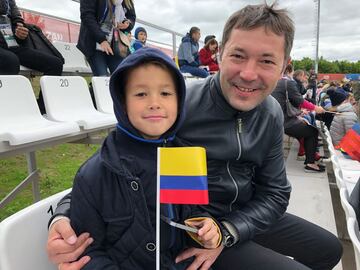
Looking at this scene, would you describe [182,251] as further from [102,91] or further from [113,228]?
[102,91]

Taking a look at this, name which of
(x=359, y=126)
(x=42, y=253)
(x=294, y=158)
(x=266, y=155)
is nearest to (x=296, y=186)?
(x=359, y=126)

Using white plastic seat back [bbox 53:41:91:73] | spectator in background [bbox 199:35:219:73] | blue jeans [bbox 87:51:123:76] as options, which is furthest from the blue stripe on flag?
spectator in background [bbox 199:35:219:73]

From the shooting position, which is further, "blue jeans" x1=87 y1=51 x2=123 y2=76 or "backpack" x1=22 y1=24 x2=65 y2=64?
"blue jeans" x1=87 y1=51 x2=123 y2=76

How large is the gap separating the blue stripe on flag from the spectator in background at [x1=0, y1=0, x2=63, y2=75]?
2120 millimetres

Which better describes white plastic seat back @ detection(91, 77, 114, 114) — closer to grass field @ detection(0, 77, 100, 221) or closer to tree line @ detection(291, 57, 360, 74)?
grass field @ detection(0, 77, 100, 221)

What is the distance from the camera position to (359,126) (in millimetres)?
3801

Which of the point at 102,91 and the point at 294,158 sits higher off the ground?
the point at 102,91

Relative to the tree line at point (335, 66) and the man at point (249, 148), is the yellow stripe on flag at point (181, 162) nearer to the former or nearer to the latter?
the man at point (249, 148)

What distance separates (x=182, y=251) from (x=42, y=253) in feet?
1.54

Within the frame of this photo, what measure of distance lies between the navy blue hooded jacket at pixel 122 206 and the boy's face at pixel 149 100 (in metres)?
0.03

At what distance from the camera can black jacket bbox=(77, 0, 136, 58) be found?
3.25 meters

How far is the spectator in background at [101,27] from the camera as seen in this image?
326 centimetres

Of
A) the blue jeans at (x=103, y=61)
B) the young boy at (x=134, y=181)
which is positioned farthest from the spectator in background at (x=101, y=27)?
the young boy at (x=134, y=181)

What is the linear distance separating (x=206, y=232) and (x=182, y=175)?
20cm
